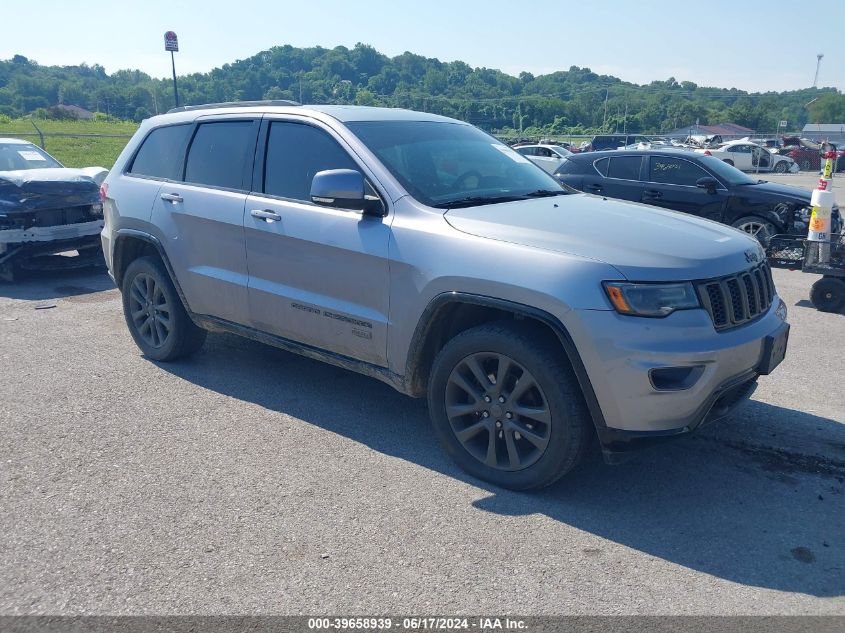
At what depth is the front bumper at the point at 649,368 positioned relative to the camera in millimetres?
3291

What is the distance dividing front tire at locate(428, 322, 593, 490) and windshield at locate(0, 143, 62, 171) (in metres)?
8.53

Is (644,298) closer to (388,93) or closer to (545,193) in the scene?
(545,193)

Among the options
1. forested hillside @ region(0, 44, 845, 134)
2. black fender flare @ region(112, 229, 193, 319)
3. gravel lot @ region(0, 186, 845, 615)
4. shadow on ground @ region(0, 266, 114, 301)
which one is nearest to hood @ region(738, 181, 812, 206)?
gravel lot @ region(0, 186, 845, 615)

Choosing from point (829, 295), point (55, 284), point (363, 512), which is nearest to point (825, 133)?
point (829, 295)

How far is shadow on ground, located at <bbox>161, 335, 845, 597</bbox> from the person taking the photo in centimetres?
321

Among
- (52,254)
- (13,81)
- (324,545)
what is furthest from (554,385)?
(13,81)

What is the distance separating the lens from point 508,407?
146 inches

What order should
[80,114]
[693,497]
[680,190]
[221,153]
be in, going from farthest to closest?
[80,114], [680,190], [221,153], [693,497]

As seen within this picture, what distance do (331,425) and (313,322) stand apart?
67 centimetres

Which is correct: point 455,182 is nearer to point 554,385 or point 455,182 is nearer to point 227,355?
point 554,385

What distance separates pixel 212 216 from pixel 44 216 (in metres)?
5.21

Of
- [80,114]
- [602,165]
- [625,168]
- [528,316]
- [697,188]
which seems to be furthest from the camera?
[80,114]

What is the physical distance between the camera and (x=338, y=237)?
427 centimetres

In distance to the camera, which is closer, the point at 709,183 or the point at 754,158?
the point at 709,183
